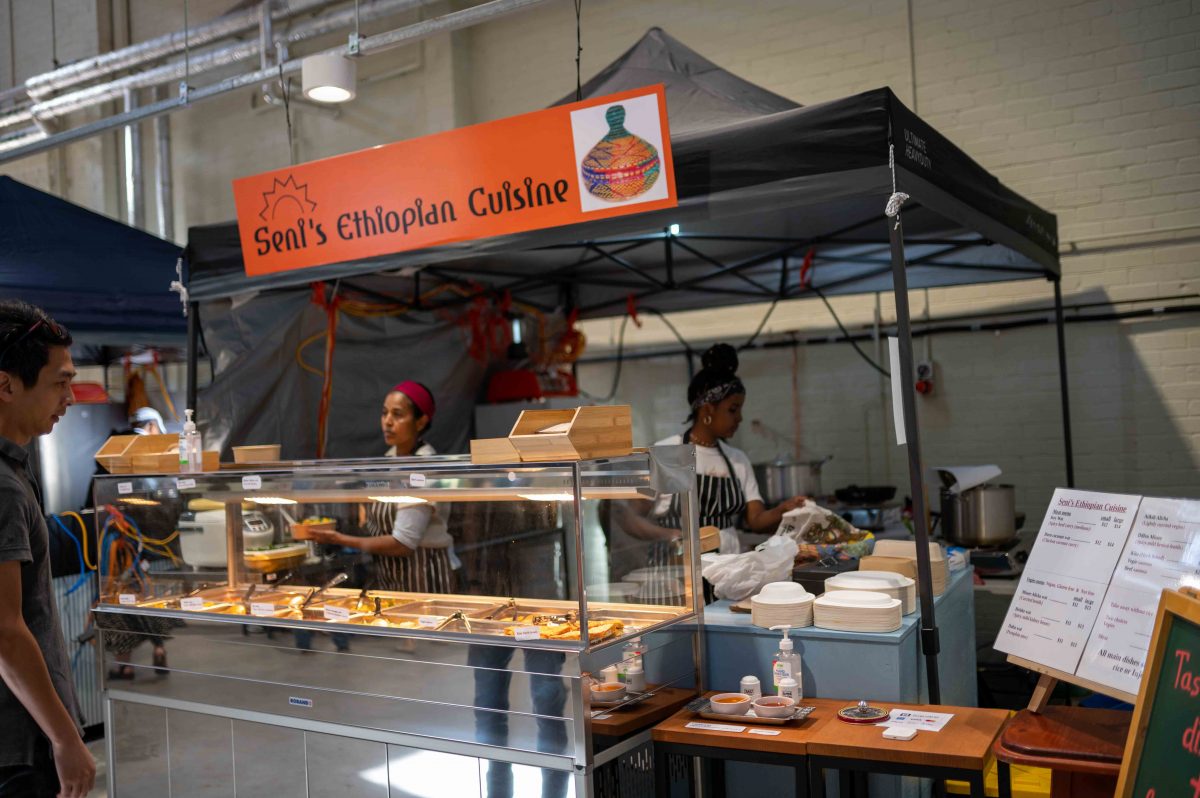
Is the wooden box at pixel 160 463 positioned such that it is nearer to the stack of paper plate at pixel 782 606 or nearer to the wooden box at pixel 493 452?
the wooden box at pixel 493 452

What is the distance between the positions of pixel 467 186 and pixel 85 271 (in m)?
3.56

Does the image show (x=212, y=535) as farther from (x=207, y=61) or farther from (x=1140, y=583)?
(x=207, y=61)

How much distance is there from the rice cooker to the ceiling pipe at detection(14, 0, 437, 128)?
5.00 metres

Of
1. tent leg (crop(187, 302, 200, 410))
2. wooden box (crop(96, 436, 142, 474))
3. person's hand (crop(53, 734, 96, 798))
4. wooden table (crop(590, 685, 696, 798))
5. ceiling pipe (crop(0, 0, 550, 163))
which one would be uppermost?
ceiling pipe (crop(0, 0, 550, 163))

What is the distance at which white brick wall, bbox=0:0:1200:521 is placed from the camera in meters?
6.09

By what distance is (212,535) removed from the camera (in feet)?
13.0

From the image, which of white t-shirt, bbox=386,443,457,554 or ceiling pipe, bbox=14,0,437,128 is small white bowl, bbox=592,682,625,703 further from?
ceiling pipe, bbox=14,0,437,128

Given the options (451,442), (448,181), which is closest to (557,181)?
(448,181)

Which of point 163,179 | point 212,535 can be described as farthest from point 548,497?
point 163,179

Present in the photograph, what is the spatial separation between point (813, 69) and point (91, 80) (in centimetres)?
706

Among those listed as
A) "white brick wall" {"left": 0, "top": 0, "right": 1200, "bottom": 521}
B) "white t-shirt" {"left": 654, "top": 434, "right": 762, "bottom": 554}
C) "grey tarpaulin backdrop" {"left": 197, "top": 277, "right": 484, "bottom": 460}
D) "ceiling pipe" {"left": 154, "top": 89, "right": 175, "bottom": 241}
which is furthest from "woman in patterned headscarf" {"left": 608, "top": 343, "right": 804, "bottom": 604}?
"ceiling pipe" {"left": 154, "top": 89, "right": 175, "bottom": 241}

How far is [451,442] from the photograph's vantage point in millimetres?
6754

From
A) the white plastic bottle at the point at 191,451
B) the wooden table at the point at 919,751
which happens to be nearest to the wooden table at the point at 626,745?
the wooden table at the point at 919,751

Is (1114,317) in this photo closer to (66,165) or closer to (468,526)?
(468,526)
